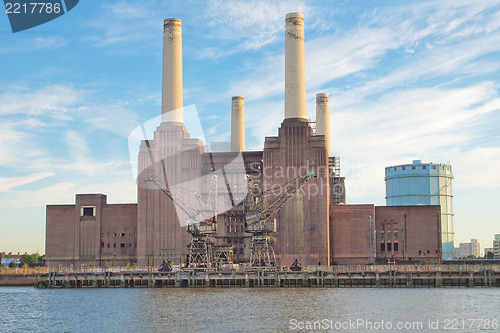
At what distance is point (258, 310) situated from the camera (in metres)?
69.8

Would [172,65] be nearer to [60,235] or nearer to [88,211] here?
[88,211]

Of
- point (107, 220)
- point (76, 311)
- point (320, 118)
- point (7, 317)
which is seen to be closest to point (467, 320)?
point (76, 311)

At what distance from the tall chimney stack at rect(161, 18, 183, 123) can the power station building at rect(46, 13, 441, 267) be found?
185 mm

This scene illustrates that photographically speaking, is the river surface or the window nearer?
the river surface

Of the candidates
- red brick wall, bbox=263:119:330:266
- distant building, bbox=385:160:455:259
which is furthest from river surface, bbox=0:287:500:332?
distant building, bbox=385:160:455:259

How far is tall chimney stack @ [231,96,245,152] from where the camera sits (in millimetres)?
149625

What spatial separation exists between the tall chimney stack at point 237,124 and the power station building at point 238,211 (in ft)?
63.7

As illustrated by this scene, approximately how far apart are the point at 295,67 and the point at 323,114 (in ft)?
119

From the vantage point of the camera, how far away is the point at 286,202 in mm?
122938

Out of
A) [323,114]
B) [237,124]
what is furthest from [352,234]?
[237,124]

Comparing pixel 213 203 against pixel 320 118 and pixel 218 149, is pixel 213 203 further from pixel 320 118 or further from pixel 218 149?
pixel 320 118

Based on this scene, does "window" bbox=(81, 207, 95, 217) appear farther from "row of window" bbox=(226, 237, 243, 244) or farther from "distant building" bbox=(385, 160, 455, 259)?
"distant building" bbox=(385, 160, 455, 259)

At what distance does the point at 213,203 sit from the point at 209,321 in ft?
178

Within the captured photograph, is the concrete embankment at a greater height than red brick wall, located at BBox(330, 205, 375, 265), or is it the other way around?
red brick wall, located at BBox(330, 205, 375, 265)
